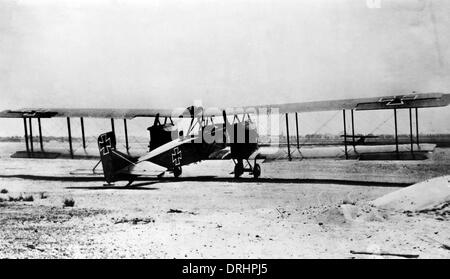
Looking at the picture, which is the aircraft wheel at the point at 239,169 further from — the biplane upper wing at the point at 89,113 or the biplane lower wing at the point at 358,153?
the biplane upper wing at the point at 89,113

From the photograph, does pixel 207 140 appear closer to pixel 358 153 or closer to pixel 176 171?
pixel 176 171

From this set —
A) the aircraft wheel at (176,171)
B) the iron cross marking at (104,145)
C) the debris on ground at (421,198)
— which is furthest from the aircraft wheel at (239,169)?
the debris on ground at (421,198)

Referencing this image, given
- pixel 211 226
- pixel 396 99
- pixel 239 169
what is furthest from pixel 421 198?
pixel 239 169

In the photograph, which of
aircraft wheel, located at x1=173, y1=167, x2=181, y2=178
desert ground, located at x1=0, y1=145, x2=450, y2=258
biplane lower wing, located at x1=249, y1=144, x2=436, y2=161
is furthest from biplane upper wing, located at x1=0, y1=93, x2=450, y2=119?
desert ground, located at x1=0, y1=145, x2=450, y2=258
